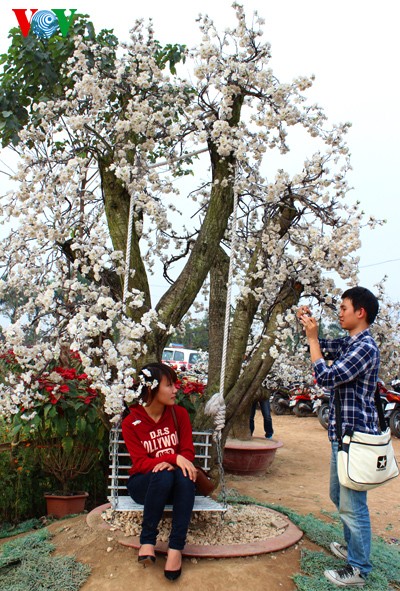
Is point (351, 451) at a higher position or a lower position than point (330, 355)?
lower

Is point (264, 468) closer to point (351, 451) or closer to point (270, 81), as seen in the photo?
point (351, 451)

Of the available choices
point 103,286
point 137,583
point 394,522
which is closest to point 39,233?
point 103,286

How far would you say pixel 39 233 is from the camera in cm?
362

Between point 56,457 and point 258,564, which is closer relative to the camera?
point 258,564

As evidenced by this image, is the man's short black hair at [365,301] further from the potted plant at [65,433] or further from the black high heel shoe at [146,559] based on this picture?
the potted plant at [65,433]

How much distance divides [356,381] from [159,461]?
45.7 inches

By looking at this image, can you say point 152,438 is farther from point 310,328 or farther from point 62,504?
point 62,504

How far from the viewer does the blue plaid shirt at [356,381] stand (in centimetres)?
300

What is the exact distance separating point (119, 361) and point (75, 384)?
1.65 meters

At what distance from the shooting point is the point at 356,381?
3.08 metres

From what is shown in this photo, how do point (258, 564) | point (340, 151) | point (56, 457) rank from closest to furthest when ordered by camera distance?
1. point (258, 564)
2. point (340, 151)
3. point (56, 457)

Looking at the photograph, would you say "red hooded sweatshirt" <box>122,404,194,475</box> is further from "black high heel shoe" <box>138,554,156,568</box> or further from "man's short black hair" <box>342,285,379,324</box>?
"man's short black hair" <box>342,285,379,324</box>

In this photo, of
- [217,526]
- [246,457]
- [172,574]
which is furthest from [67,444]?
[246,457]

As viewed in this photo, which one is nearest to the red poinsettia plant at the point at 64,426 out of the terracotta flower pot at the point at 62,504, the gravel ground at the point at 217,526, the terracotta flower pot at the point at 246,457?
the terracotta flower pot at the point at 62,504
